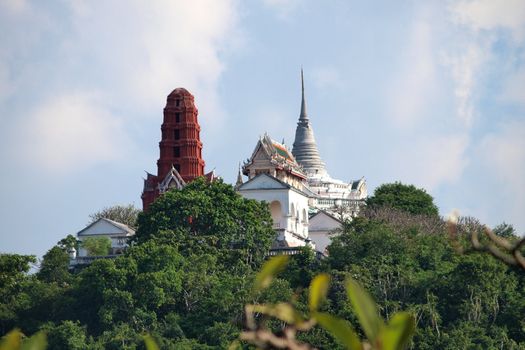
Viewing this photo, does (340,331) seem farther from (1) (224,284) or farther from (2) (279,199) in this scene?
(2) (279,199)

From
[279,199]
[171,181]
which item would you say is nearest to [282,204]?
[279,199]

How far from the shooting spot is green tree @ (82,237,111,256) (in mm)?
82188

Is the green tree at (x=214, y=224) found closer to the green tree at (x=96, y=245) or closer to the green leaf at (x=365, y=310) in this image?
the green tree at (x=96, y=245)

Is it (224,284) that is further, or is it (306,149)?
(306,149)

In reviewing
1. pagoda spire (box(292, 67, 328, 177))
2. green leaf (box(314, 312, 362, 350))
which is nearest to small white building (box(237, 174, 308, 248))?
pagoda spire (box(292, 67, 328, 177))

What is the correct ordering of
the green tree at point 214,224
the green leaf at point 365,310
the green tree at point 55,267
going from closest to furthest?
1. the green leaf at point 365,310
2. the green tree at point 214,224
3. the green tree at point 55,267

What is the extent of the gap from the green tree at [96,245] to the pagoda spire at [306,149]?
3928 cm

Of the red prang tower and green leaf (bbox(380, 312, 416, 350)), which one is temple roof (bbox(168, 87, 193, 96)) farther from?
green leaf (bbox(380, 312, 416, 350))

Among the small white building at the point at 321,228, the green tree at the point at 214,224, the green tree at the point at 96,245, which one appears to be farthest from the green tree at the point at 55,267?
the small white building at the point at 321,228

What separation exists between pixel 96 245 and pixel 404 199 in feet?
60.5

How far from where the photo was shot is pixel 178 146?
8888 centimetres

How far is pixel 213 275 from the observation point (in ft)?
232

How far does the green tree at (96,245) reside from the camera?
82.2 m

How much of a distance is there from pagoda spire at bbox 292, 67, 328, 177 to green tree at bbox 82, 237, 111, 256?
129 ft
